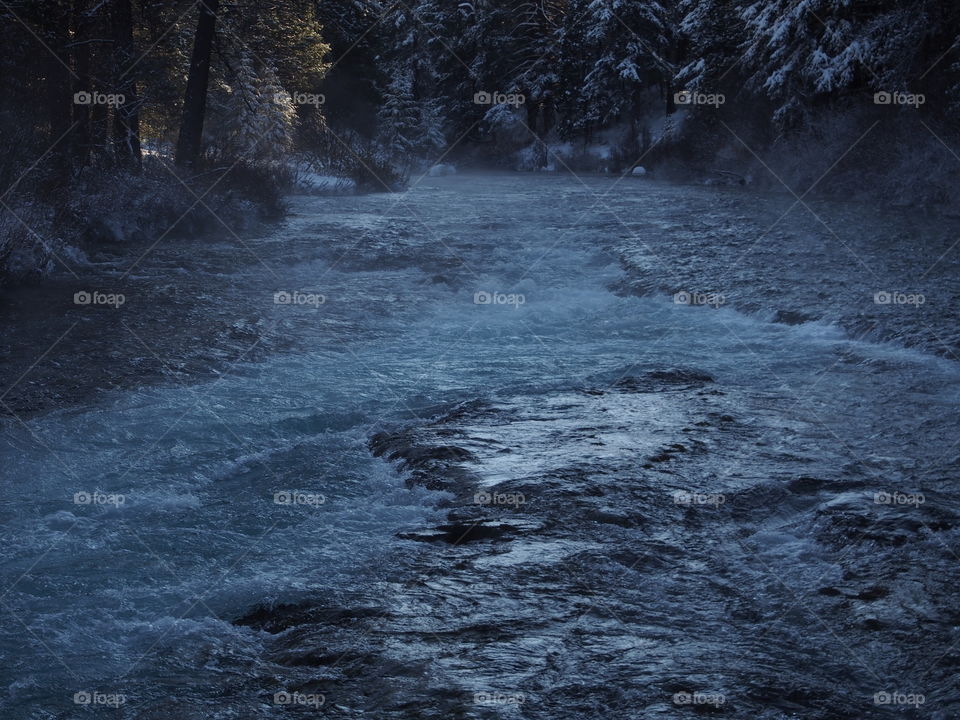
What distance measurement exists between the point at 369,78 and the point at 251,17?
21.8 meters

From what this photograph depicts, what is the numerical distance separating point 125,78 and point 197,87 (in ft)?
4.57

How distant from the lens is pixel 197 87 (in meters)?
18.3

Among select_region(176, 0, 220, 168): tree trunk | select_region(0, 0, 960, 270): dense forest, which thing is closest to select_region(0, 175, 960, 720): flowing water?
select_region(0, 0, 960, 270): dense forest

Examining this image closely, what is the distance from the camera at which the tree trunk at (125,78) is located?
1742 cm

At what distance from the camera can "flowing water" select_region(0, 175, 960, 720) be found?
388 centimetres

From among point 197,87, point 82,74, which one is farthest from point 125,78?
point 197,87

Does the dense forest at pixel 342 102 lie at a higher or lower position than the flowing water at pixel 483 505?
higher

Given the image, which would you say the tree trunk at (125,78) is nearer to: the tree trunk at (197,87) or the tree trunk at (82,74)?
the tree trunk at (82,74)

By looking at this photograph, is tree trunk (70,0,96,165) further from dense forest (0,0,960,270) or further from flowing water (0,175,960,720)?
flowing water (0,175,960,720)

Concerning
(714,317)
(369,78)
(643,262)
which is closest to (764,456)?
(714,317)

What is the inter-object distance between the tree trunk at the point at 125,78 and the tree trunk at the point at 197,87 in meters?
0.94

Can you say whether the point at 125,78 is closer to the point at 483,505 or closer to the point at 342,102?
the point at 483,505

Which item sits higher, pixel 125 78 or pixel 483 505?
pixel 125 78

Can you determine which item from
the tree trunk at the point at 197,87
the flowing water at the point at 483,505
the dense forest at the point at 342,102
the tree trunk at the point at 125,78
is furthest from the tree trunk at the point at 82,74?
the flowing water at the point at 483,505
